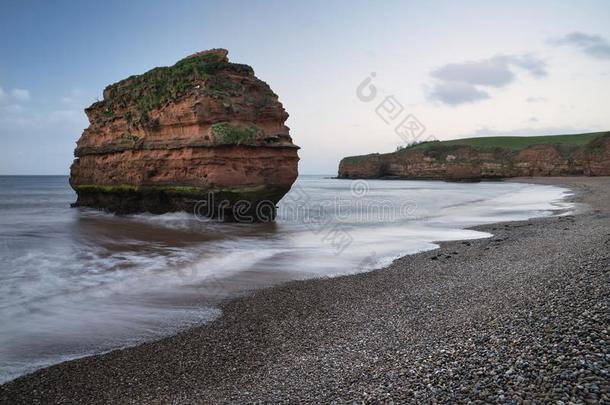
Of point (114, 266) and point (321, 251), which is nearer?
point (114, 266)

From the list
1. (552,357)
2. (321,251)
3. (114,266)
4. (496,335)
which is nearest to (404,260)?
(321,251)

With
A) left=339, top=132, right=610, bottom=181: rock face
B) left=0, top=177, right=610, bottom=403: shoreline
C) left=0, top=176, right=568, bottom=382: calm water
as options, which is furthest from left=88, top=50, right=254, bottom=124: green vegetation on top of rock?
left=339, top=132, right=610, bottom=181: rock face

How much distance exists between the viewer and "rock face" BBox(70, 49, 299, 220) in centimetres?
1673

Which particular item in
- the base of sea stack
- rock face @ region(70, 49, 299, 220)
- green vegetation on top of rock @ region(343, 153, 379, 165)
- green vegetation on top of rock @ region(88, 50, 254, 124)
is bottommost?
the base of sea stack

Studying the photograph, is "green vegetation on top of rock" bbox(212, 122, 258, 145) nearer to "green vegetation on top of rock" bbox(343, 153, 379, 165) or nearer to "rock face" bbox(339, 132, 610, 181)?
"rock face" bbox(339, 132, 610, 181)

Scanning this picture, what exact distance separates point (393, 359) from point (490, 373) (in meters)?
0.97

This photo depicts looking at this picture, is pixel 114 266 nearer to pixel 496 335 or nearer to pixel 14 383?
pixel 14 383

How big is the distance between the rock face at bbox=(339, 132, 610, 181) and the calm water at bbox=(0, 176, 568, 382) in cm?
5520

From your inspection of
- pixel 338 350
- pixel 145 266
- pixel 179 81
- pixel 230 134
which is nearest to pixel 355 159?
pixel 179 81

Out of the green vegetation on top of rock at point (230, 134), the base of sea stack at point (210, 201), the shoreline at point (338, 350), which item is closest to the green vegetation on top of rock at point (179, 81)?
the green vegetation on top of rock at point (230, 134)

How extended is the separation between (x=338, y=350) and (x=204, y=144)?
44.6ft

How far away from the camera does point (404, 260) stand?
30.7 feet

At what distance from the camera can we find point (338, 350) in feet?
14.5

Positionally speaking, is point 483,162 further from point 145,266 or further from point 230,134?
point 145,266
